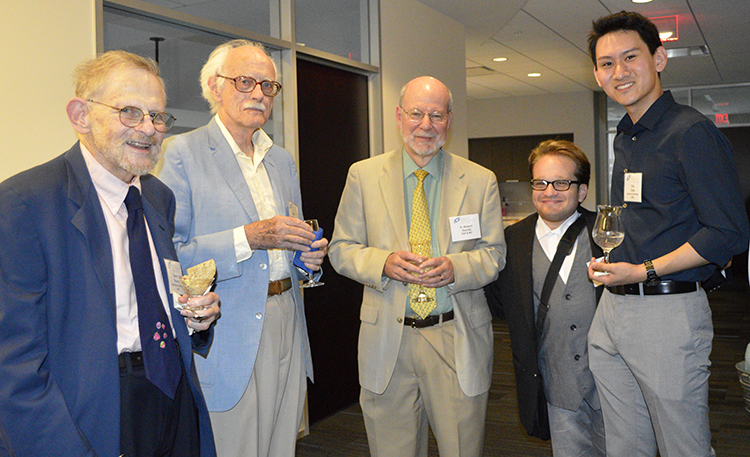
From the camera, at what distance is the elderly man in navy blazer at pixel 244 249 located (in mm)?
2018

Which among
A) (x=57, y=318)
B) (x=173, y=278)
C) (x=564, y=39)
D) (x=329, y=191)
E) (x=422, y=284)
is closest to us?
(x=57, y=318)

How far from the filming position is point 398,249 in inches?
99.3

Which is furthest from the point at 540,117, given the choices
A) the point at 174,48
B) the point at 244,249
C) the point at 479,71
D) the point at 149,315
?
the point at 149,315

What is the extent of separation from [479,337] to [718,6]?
578cm

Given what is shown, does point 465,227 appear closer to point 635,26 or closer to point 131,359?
point 635,26

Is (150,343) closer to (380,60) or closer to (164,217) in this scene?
(164,217)

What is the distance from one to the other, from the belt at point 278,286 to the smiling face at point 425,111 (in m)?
0.80

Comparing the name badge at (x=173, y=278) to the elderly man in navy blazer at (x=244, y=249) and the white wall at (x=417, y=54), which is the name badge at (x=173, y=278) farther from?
the white wall at (x=417, y=54)

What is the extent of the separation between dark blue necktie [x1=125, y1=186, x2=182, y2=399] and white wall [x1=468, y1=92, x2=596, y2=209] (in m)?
10.9

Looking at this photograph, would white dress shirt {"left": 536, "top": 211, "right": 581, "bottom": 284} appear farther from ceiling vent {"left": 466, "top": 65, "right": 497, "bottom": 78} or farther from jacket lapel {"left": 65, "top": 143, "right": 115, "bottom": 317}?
ceiling vent {"left": 466, "top": 65, "right": 497, "bottom": 78}

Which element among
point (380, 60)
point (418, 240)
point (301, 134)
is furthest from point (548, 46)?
point (418, 240)

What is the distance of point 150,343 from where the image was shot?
1.55 meters

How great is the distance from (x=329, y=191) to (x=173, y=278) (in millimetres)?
3026

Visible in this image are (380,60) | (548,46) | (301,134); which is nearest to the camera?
(301,134)
